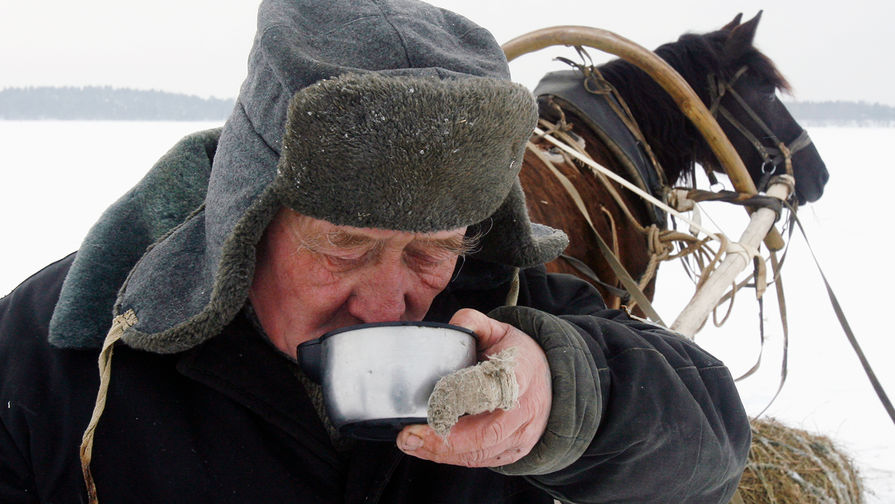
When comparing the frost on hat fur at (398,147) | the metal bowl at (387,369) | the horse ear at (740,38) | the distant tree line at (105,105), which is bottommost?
the distant tree line at (105,105)

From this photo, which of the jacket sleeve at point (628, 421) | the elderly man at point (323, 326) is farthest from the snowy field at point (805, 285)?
the elderly man at point (323, 326)

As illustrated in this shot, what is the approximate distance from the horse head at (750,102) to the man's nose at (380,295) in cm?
212

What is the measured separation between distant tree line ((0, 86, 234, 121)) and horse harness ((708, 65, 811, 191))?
120 ft

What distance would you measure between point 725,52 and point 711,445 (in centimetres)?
Answer: 209

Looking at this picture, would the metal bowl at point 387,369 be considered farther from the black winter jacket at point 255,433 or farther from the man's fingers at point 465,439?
the black winter jacket at point 255,433

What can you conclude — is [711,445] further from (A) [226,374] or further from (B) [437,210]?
(A) [226,374]

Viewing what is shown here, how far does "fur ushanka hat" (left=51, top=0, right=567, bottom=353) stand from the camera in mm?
783

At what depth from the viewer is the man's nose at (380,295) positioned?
96 cm

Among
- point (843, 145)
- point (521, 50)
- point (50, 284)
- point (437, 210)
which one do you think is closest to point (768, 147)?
point (521, 50)

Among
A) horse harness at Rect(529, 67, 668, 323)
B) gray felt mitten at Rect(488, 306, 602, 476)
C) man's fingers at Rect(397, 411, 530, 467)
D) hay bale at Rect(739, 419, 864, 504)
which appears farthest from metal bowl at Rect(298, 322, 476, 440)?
hay bale at Rect(739, 419, 864, 504)

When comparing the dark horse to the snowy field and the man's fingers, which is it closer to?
the snowy field

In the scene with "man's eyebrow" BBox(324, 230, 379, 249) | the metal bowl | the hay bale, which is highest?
"man's eyebrow" BBox(324, 230, 379, 249)

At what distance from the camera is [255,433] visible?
958mm

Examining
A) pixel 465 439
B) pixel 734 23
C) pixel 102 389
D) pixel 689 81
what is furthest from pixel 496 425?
pixel 734 23
